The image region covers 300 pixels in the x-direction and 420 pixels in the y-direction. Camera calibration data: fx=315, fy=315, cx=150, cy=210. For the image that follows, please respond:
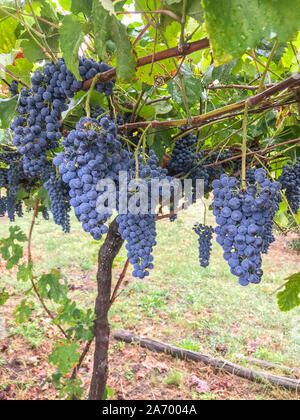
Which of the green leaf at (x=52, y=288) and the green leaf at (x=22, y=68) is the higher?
the green leaf at (x=22, y=68)

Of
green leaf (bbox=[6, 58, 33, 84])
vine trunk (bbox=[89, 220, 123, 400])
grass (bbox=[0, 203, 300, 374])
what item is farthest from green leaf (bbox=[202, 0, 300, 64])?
grass (bbox=[0, 203, 300, 374])

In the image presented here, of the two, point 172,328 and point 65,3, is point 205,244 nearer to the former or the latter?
point 65,3

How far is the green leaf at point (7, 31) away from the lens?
88 centimetres

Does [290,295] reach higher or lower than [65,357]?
higher

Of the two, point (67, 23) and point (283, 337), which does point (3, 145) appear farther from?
point (283, 337)

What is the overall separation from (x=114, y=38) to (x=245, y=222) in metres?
0.49

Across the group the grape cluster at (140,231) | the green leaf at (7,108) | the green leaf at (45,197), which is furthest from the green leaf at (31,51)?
the green leaf at (45,197)

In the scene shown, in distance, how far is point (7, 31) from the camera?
905 millimetres

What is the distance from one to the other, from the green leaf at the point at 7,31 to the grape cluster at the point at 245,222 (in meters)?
0.75

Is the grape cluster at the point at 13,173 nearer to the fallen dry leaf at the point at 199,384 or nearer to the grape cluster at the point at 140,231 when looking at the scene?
the grape cluster at the point at 140,231

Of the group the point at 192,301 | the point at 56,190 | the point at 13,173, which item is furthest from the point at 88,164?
the point at 192,301

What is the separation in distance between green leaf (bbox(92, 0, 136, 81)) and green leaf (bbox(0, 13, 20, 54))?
41 cm

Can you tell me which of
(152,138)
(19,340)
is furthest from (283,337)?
(152,138)

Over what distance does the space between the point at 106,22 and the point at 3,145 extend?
124 centimetres
